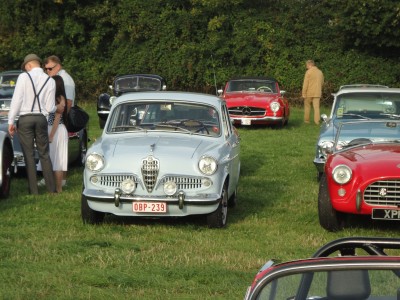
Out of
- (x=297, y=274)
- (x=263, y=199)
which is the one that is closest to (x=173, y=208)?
(x=263, y=199)

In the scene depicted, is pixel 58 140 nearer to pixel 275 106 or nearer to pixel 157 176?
pixel 157 176

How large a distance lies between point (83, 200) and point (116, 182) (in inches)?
19.6

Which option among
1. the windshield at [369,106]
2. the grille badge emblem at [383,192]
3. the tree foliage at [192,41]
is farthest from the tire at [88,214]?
the tree foliage at [192,41]

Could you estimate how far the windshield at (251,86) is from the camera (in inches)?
1036

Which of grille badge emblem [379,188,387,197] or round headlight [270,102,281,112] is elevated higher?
grille badge emblem [379,188,387,197]

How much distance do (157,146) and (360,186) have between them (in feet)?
7.28

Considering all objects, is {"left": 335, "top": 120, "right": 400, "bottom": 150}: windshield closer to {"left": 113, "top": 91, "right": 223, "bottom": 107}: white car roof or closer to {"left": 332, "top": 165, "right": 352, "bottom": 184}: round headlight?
{"left": 113, "top": 91, "right": 223, "bottom": 107}: white car roof

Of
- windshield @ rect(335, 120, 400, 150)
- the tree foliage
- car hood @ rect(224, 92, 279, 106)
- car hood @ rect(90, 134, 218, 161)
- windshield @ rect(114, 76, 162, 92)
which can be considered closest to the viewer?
car hood @ rect(90, 134, 218, 161)

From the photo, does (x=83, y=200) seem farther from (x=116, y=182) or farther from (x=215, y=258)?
(x=215, y=258)

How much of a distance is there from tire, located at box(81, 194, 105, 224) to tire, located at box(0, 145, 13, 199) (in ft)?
7.14

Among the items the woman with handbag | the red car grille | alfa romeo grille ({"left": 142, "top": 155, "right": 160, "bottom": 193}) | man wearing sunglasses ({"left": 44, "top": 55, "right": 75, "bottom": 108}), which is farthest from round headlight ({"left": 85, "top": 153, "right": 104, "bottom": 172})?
the red car grille

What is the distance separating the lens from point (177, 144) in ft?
35.9

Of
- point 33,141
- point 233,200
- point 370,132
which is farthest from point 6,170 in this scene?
point 370,132

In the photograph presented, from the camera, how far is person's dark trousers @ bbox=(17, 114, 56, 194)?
12.5 m
